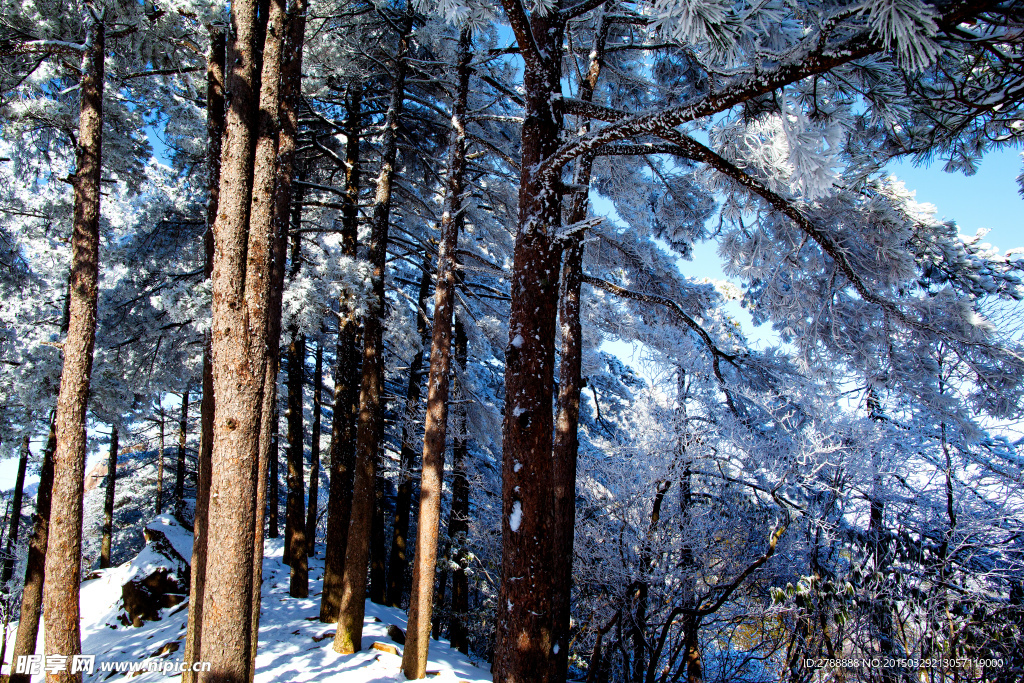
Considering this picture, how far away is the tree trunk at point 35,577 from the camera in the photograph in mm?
6855

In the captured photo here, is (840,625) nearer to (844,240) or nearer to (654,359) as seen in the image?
(844,240)

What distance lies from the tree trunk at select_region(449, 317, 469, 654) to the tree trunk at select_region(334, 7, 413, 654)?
2.30 metres

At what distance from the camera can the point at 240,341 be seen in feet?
13.0

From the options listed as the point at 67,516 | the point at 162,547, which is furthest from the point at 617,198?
the point at 162,547

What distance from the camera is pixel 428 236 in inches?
446

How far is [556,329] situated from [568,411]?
114 centimetres

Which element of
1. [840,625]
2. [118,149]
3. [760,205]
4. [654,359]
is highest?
[118,149]

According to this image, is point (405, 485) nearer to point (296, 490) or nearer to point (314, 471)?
point (296, 490)

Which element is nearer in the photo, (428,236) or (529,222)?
(529,222)

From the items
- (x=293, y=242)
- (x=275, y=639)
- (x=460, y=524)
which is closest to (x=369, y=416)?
(x=275, y=639)

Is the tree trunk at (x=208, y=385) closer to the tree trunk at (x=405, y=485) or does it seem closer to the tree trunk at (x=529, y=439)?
the tree trunk at (x=529, y=439)

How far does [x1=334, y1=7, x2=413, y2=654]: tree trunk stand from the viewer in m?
7.52

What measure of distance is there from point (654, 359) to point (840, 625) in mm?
5094

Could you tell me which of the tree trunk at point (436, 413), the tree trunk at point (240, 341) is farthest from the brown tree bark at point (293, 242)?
the tree trunk at point (436, 413)
